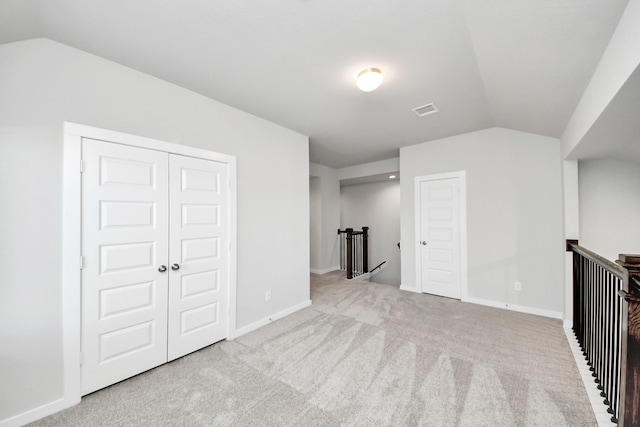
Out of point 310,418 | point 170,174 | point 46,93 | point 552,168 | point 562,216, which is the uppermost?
point 46,93

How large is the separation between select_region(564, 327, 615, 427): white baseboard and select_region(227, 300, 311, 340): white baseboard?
293 centimetres

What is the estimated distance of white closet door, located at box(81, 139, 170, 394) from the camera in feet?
6.17

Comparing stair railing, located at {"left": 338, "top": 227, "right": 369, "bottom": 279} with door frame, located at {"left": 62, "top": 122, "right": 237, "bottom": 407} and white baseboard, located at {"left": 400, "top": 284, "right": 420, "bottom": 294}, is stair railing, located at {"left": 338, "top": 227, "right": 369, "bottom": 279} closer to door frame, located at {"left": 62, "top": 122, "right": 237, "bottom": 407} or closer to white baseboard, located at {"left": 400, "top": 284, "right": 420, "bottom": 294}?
white baseboard, located at {"left": 400, "top": 284, "right": 420, "bottom": 294}

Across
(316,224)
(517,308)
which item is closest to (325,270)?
(316,224)

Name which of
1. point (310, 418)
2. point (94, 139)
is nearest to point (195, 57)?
point (94, 139)

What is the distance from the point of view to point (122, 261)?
2.03 meters

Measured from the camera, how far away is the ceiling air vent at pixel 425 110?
289 centimetres

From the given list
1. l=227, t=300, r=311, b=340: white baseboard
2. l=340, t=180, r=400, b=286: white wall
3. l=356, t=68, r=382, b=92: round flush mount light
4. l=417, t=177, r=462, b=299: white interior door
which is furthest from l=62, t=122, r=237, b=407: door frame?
l=340, t=180, r=400, b=286: white wall

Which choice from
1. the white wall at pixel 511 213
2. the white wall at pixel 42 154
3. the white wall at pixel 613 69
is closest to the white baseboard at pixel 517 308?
the white wall at pixel 511 213

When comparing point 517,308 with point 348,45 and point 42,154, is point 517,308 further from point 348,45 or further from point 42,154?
point 42,154

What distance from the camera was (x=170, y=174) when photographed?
7.58 ft

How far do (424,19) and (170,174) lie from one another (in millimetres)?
2455

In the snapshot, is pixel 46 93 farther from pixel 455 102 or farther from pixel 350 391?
pixel 455 102

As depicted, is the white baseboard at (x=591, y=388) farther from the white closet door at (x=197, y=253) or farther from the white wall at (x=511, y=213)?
the white closet door at (x=197, y=253)
